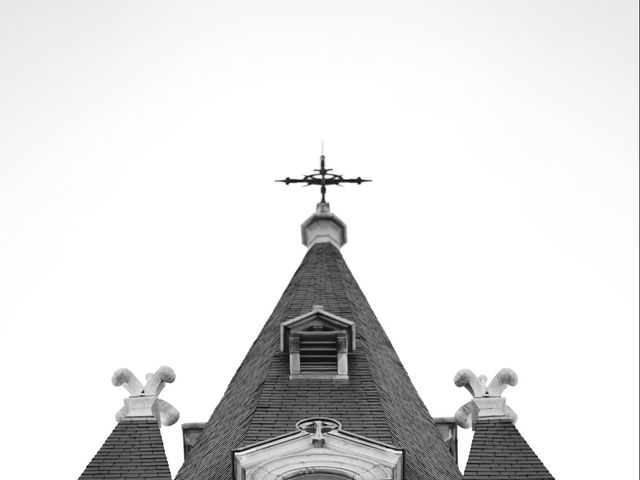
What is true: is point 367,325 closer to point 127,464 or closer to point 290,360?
point 290,360

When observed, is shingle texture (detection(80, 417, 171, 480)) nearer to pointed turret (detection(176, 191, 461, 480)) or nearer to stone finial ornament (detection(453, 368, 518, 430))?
pointed turret (detection(176, 191, 461, 480))

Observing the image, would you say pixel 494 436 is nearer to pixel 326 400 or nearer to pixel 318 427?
pixel 326 400

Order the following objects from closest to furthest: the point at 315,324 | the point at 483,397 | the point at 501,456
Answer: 1. the point at 501,456
2. the point at 483,397
3. the point at 315,324

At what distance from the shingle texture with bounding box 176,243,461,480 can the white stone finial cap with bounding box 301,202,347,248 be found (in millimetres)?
2681

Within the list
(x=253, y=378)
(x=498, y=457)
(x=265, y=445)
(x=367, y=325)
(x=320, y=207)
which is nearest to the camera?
(x=265, y=445)

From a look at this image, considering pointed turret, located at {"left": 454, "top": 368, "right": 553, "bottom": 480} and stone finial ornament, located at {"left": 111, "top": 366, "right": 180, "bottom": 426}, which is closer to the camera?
pointed turret, located at {"left": 454, "top": 368, "right": 553, "bottom": 480}

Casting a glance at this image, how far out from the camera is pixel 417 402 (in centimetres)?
4034

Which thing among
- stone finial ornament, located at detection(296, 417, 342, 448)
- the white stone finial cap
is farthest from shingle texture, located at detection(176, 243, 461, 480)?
the white stone finial cap

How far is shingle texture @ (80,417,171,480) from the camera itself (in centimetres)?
3562

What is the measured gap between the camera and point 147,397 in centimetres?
3775

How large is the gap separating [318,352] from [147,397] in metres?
3.50

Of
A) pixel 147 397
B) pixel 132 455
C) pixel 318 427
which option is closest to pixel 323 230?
pixel 147 397

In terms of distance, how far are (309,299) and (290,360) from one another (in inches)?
147

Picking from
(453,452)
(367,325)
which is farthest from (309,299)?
(453,452)
